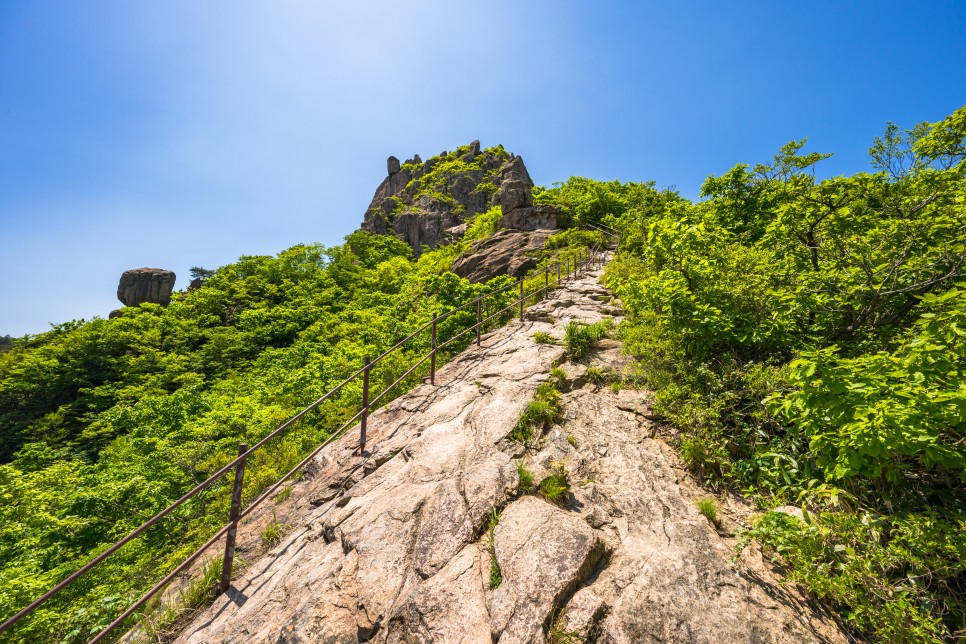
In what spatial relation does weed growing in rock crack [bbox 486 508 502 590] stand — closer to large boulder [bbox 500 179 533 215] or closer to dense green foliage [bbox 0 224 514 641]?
dense green foliage [bbox 0 224 514 641]

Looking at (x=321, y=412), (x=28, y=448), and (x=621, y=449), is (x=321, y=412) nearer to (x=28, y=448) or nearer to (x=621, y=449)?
(x=621, y=449)

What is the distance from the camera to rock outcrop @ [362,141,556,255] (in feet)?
145

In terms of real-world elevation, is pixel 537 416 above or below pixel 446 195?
below

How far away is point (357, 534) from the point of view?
3830 millimetres

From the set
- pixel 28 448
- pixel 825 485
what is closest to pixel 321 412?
pixel 825 485

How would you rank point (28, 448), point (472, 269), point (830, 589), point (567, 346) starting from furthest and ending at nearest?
1. point (472, 269)
2. point (28, 448)
3. point (567, 346)
4. point (830, 589)

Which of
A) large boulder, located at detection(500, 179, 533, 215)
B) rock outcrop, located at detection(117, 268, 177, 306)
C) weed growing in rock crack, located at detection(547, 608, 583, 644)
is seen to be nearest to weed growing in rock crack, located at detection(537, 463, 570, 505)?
weed growing in rock crack, located at detection(547, 608, 583, 644)

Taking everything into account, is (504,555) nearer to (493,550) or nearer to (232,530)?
(493,550)

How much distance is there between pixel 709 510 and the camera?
3.63 metres

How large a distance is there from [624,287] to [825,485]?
4.25 meters

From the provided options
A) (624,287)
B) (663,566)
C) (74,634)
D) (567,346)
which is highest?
(624,287)

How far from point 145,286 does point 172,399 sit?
123 ft

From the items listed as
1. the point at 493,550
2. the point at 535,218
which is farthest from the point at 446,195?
the point at 493,550

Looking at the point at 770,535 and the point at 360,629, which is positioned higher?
the point at 770,535
